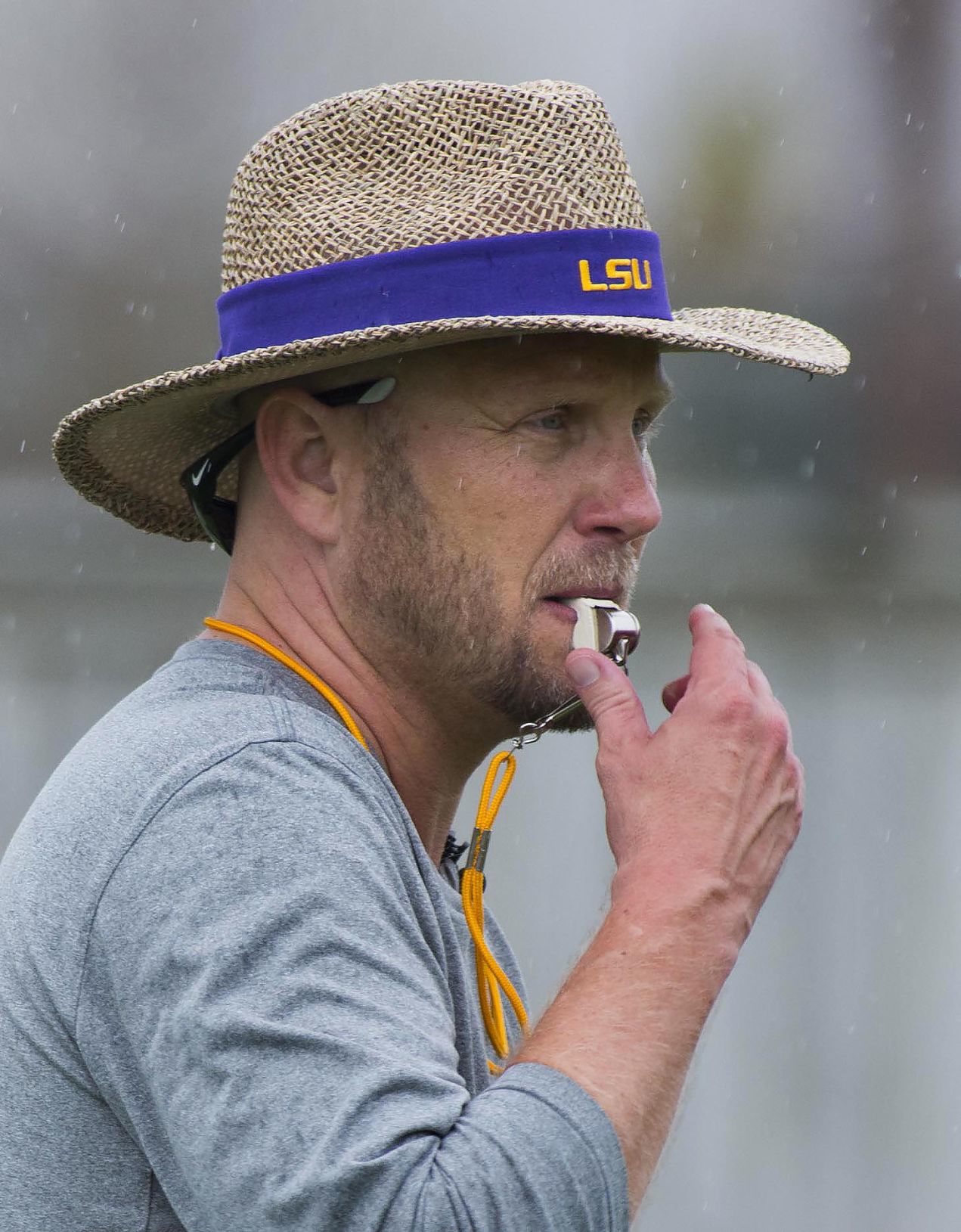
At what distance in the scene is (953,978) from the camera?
557cm

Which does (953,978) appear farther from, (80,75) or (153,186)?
(80,75)

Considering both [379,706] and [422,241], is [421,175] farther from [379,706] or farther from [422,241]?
[379,706]

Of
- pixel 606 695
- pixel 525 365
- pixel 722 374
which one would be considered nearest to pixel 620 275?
pixel 525 365

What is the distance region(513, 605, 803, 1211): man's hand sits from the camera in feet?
3.98

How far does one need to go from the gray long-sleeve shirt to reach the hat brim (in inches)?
14.7

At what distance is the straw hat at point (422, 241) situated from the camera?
5.25ft

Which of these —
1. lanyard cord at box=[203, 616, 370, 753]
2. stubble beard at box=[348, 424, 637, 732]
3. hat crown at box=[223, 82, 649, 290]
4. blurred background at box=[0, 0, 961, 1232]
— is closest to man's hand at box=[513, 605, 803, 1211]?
stubble beard at box=[348, 424, 637, 732]

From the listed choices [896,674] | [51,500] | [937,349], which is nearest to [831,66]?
[937,349]

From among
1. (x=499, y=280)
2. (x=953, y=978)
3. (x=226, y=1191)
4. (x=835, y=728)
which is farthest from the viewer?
(x=835, y=728)

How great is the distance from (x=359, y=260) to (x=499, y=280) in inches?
5.5

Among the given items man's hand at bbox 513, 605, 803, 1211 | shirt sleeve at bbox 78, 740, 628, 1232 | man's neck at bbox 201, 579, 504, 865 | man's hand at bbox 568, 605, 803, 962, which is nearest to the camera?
shirt sleeve at bbox 78, 740, 628, 1232

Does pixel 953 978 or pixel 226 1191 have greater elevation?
pixel 226 1191

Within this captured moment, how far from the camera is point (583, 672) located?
1.56 metres

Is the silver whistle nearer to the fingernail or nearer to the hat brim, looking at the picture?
the fingernail
